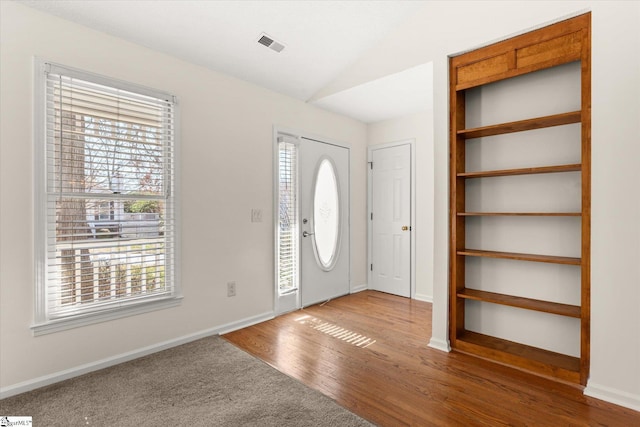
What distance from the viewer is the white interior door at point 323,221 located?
3895 mm

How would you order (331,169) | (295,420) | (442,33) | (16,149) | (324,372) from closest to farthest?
(295,420) < (16,149) < (324,372) < (442,33) < (331,169)

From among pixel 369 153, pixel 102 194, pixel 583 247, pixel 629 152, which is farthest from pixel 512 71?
pixel 102 194

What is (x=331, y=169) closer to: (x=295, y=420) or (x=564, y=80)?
(x=564, y=80)

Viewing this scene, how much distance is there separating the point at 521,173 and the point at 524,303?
3.18 ft

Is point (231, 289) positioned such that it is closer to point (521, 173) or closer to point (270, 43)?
point (270, 43)

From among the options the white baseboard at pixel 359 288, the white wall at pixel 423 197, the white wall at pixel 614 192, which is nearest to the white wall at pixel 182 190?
the white wall at pixel 423 197

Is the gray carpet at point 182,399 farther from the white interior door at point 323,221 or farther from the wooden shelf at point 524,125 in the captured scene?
the wooden shelf at point 524,125

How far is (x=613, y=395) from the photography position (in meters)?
1.99

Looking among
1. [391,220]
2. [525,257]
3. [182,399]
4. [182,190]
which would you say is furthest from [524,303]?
[182,190]

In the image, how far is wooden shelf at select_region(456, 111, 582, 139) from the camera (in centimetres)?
222

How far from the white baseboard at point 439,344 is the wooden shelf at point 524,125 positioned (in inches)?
68.4

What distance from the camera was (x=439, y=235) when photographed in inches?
109

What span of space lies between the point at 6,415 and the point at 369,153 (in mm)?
4288

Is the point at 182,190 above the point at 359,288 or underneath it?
above
